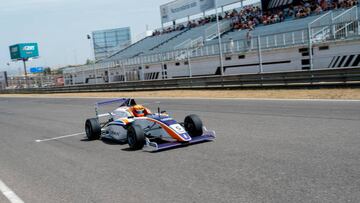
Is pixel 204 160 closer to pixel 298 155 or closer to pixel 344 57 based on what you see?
pixel 298 155

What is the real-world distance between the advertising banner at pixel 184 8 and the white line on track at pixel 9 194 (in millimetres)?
38074

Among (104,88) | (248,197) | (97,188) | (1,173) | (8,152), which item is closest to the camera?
(248,197)

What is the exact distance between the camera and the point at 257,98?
60.8 feet

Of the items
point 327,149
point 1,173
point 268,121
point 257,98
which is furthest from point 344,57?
point 1,173

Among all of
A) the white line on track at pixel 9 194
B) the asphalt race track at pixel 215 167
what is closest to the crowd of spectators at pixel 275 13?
the asphalt race track at pixel 215 167

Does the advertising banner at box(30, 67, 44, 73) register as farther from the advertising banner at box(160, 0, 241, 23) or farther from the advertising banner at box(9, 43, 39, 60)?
the advertising banner at box(160, 0, 241, 23)

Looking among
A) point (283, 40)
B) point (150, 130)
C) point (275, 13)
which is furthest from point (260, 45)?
point (150, 130)

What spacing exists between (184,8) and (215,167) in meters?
46.3

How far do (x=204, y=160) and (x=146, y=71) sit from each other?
106 ft

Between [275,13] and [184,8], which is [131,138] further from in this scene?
[184,8]

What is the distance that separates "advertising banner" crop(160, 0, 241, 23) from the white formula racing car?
1359 inches

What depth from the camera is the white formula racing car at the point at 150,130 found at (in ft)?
27.6

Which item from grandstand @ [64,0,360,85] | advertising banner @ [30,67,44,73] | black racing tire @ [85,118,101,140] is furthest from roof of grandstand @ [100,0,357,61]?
advertising banner @ [30,67,44,73]

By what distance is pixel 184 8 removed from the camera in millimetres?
51406
